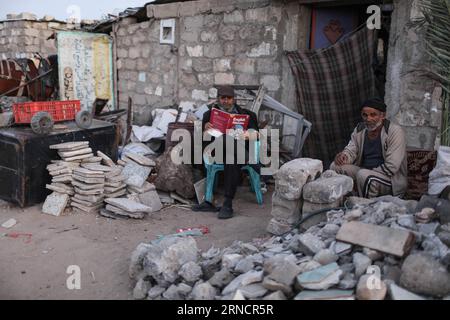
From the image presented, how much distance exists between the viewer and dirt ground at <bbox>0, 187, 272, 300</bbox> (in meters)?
3.32

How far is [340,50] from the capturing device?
5727mm

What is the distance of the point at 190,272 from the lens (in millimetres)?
3092

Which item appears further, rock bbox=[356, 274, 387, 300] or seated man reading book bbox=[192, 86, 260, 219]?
seated man reading book bbox=[192, 86, 260, 219]

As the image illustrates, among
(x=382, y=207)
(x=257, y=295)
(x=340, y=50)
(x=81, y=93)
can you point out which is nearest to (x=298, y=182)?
(x=382, y=207)

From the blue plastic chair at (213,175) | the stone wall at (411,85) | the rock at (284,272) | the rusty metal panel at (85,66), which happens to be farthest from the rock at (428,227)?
the rusty metal panel at (85,66)

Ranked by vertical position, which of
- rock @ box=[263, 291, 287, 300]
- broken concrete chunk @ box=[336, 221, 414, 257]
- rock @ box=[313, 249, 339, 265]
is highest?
broken concrete chunk @ box=[336, 221, 414, 257]

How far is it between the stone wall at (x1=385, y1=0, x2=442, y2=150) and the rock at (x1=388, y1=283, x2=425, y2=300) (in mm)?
2765

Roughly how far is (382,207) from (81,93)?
7.01m

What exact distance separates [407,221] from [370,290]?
844mm

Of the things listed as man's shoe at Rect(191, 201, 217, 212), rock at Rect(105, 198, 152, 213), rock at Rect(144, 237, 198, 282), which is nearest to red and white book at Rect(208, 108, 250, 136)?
man's shoe at Rect(191, 201, 217, 212)

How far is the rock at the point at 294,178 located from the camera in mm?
3801

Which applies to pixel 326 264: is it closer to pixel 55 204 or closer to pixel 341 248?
pixel 341 248

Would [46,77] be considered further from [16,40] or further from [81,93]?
[16,40]

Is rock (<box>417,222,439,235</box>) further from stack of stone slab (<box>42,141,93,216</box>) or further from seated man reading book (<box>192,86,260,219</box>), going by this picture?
stack of stone slab (<box>42,141,93,216</box>)
